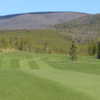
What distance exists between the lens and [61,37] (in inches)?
7244

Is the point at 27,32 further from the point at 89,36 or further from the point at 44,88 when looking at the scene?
the point at 44,88

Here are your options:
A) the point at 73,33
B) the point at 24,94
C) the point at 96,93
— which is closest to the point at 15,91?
the point at 24,94

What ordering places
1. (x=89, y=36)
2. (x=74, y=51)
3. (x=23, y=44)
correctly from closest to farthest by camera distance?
1. (x=74, y=51)
2. (x=23, y=44)
3. (x=89, y=36)

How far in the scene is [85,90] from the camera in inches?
469

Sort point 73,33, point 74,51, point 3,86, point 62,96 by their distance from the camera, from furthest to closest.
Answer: point 73,33 < point 74,51 < point 3,86 < point 62,96

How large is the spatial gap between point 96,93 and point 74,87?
4.61 feet

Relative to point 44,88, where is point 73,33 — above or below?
below

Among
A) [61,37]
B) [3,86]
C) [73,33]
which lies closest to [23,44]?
[61,37]

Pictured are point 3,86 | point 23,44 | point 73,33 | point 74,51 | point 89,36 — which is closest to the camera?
point 3,86

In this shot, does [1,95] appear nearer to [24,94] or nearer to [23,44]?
[24,94]

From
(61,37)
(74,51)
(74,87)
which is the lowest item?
(61,37)

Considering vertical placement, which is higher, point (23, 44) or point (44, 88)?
point (44, 88)

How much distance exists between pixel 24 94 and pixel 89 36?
172m

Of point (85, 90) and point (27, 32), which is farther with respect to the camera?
point (27, 32)
